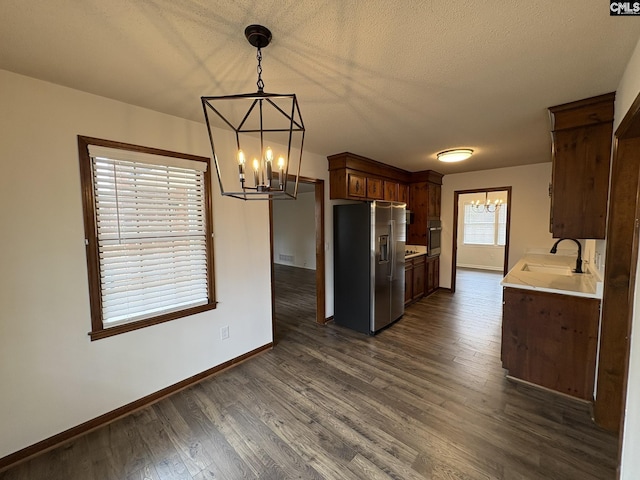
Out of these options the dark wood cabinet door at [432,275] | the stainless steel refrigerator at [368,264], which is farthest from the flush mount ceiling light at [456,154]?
the dark wood cabinet door at [432,275]

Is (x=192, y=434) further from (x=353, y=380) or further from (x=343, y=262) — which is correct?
(x=343, y=262)

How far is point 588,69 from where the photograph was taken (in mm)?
1662

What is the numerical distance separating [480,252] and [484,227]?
32.2 inches

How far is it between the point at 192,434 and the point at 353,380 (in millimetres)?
1408

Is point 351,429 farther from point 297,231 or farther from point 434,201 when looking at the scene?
point 297,231

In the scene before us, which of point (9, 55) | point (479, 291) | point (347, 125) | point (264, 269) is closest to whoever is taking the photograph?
point (9, 55)

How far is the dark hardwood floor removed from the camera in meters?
1.64

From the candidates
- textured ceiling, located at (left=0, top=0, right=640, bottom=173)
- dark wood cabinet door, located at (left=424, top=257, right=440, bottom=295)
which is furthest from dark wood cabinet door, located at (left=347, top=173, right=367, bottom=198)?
dark wood cabinet door, located at (left=424, top=257, right=440, bottom=295)

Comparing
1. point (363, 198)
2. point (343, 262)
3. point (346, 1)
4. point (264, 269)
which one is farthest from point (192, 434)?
point (363, 198)

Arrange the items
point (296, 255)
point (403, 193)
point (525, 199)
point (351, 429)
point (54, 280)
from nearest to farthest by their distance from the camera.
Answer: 1. point (54, 280)
2. point (351, 429)
3. point (525, 199)
4. point (403, 193)
5. point (296, 255)

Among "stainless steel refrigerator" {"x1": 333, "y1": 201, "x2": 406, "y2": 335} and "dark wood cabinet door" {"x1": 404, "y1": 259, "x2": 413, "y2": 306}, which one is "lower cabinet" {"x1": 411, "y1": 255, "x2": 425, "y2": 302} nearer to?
"dark wood cabinet door" {"x1": 404, "y1": 259, "x2": 413, "y2": 306}

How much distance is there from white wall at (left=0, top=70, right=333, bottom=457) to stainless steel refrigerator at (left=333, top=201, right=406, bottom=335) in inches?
88.2

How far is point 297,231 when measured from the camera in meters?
8.51

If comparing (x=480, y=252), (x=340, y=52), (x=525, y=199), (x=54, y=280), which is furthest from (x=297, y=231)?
(x=340, y=52)
